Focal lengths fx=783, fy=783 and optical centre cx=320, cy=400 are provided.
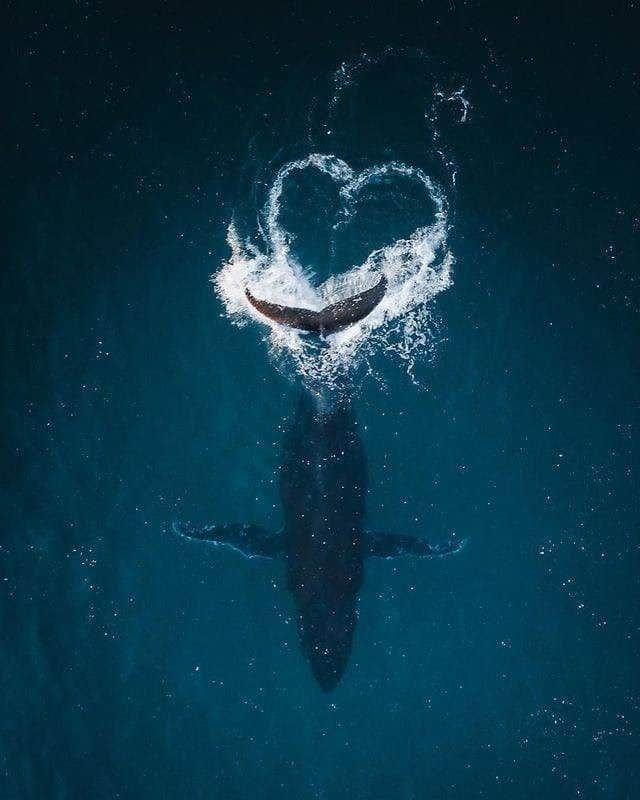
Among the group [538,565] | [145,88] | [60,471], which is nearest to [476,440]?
[538,565]

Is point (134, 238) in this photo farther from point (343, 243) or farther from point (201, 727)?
point (201, 727)

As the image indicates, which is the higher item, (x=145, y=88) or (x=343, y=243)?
(x=145, y=88)

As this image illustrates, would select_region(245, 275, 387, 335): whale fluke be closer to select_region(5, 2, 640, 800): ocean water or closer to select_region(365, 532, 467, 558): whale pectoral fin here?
select_region(5, 2, 640, 800): ocean water

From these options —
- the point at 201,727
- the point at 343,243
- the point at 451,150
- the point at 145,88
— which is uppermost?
the point at 145,88

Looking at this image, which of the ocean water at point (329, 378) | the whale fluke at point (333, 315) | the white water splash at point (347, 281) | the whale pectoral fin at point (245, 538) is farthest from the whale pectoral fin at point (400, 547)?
the whale fluke at point (333, 315)

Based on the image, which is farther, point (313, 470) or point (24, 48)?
point (24, 48)

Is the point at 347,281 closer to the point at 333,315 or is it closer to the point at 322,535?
the point at 333,315

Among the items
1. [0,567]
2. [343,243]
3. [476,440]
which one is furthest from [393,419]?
[0,567]
